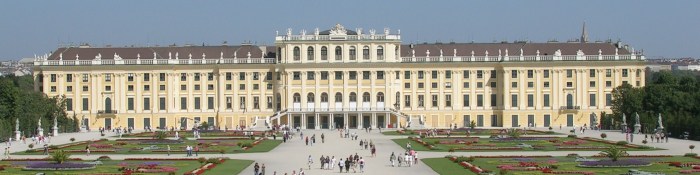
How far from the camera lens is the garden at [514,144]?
7094 cm

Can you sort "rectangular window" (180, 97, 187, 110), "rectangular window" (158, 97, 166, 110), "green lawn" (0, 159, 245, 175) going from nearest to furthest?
1. "green lawn" (0, 159, 245, 175)
2. "rectangular window" (158, 97, 166, 110)
3. "rectangular window" (180, 97, 187, 110)

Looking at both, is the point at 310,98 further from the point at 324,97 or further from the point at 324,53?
the point at 324,53

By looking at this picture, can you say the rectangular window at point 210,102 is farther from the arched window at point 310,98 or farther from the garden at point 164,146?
the garden at point 164,146

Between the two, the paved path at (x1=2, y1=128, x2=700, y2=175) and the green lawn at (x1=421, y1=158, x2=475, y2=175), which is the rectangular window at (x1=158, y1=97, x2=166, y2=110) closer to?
the paved path at (x1=2, y1=128, x2=700, y2=175)

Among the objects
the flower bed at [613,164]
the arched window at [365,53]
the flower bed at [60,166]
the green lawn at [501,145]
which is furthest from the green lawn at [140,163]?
the arched window at [365,53]

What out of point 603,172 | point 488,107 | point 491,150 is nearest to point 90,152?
point 491,150

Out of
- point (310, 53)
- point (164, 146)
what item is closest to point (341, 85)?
point (310, 53)

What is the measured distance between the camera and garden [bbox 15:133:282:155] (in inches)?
2776

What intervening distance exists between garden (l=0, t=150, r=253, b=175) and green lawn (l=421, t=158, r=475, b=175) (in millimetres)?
8349

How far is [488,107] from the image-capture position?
119375 millimetres

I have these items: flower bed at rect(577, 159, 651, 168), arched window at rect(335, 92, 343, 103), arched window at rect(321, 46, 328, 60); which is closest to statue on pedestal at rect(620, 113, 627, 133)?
arched window at rect(335, 92, 343, 103)

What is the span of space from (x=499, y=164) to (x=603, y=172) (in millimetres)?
6446

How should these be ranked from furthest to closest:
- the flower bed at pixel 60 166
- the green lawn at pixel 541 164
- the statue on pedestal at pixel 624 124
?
the statue on pedestal at pixel 624 124 → the flower bed at pixel 60 166 → the green lawn at pixel 541 164

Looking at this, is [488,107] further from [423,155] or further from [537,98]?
[423,155]
